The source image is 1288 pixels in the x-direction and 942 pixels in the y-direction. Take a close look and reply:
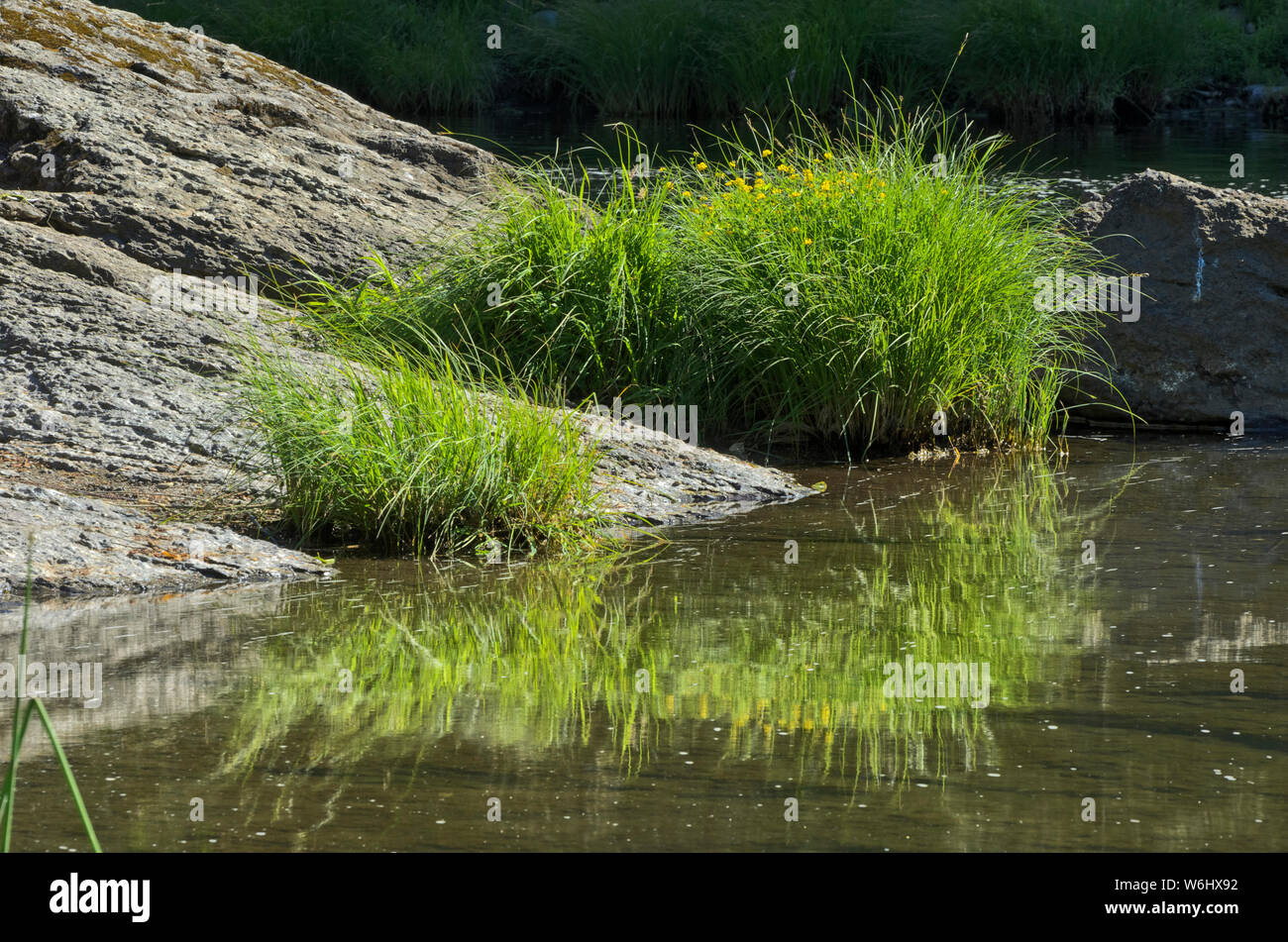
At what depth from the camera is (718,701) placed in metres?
4.08

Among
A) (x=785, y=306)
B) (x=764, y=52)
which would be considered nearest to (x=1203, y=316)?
(x=785, y=306)

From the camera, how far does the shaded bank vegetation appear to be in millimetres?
21469

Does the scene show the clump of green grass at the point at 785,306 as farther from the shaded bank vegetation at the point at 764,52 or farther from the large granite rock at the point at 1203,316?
the shaded bank vegetation at the point at 764,52

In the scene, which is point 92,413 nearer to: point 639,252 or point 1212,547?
point 639,252

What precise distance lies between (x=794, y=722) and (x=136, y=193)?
5.77 metres

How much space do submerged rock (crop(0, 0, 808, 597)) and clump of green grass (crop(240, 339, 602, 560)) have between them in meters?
0.30

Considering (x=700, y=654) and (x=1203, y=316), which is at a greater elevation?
(x=1203, y=316)

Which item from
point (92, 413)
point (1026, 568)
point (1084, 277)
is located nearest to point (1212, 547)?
point (1026, 568)

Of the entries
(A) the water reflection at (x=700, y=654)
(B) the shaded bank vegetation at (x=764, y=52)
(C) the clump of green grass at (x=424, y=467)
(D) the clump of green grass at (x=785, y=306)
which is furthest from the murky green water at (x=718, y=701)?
(B) the shaded bank vegetation at (x=764, y=52)

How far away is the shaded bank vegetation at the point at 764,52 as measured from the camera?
2147cm

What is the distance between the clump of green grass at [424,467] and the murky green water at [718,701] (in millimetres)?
255

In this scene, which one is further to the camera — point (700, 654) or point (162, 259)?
point (162, 259)

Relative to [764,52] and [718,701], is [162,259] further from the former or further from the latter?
[764,52]

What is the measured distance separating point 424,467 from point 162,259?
3.12 metres
